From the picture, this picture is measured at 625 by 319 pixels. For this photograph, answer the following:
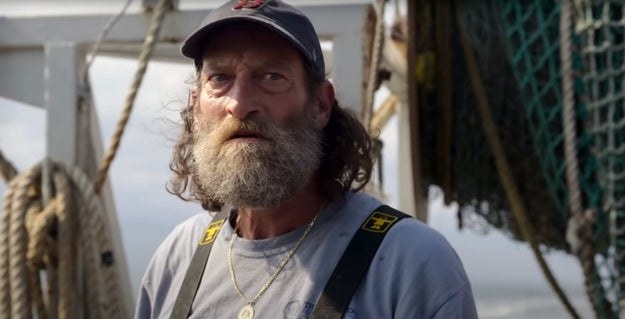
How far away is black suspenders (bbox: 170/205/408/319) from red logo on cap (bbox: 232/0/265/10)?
405mm

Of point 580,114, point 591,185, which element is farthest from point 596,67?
point 591,185

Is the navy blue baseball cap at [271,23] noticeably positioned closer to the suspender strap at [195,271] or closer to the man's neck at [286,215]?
the man's neck at [286,215]

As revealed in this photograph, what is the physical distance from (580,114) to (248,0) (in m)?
2.00

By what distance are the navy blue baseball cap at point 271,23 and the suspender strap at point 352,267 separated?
11.5 inches

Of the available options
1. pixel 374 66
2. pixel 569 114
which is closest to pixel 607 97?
pixel 569 114

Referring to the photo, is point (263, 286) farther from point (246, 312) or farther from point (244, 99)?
point (244, 99)

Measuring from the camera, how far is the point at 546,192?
3961 mm

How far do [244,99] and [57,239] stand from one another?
1.81m

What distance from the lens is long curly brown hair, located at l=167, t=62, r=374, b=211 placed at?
1971 mm

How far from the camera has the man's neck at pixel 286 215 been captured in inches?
75.8

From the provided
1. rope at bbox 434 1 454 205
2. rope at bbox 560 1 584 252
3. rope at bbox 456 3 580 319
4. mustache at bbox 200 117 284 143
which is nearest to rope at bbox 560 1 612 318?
rope at bbox 560 1 584 252

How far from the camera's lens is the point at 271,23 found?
1.79m

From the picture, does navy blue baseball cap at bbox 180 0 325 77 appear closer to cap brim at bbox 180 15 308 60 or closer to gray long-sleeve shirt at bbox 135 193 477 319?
cap brim at bbox 180 15 308 60

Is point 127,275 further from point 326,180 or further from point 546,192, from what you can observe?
point 326,180
